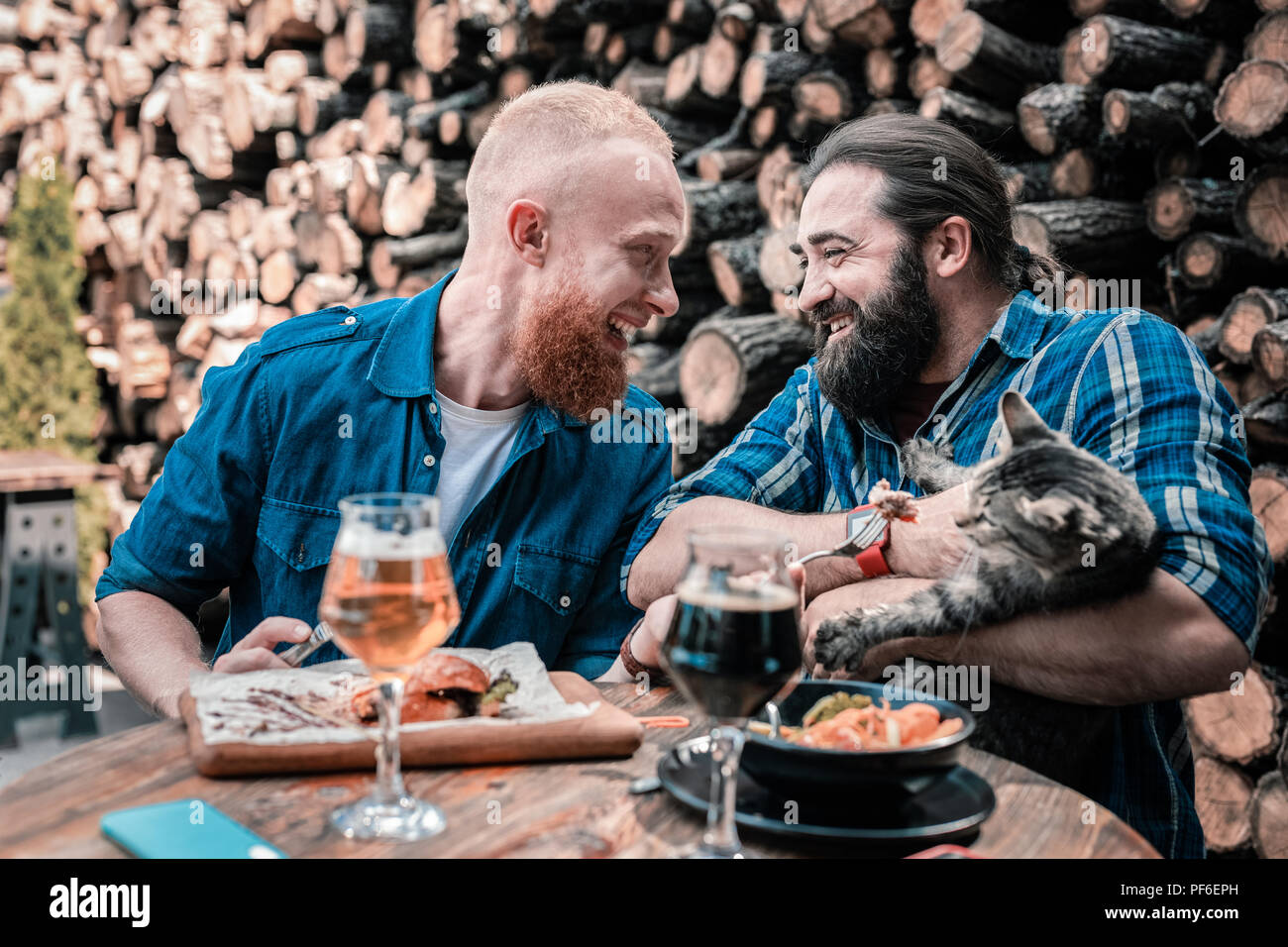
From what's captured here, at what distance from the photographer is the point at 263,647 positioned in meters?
1.59

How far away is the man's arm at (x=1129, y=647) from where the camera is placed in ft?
5.55

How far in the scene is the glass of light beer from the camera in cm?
115

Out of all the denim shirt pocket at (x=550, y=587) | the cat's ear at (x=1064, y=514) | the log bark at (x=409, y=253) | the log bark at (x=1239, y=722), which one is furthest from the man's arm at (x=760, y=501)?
the log bark at (x=409, y=253)

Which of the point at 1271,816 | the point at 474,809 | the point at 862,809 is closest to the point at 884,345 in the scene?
the point at 862,809

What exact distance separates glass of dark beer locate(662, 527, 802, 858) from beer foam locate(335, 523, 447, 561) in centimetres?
28

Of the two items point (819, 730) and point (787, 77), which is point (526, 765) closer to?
point (819, 730)

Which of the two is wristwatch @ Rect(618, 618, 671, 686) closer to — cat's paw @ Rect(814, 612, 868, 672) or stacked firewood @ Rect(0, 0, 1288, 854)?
cat's paw @ Rect(814, 612, 868, 672)

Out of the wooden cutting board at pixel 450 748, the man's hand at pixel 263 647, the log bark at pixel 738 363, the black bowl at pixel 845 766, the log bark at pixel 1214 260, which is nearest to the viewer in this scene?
the black bowl at pixel 845 766

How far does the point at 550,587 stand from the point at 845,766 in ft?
3.81

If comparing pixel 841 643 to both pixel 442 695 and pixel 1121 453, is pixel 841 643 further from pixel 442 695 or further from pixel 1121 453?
pixel 442 695

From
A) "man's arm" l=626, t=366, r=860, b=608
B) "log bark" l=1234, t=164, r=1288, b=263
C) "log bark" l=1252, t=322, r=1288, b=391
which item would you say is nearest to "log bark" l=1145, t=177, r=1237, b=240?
"log bark" l=1234, t=164, r=1288, b=263

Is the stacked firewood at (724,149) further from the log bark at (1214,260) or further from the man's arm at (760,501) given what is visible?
the man's arm at (760,501)

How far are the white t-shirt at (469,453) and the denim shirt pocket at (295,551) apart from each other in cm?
23
